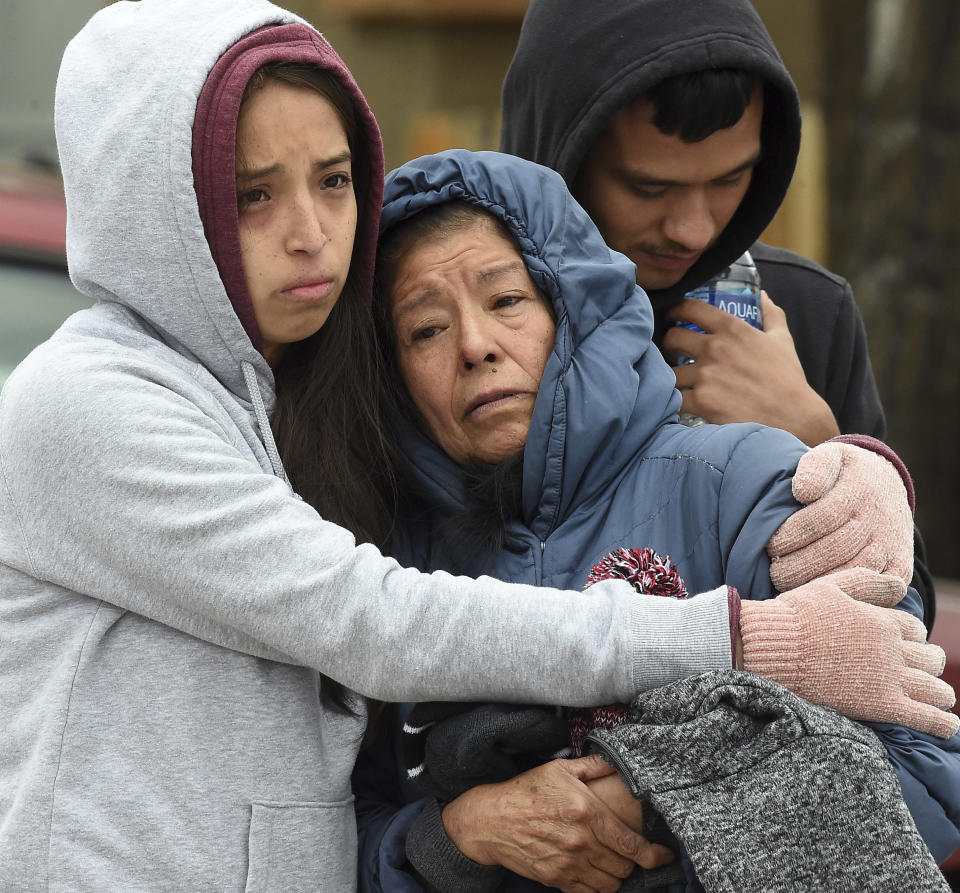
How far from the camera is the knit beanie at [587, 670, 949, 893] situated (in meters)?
1.72

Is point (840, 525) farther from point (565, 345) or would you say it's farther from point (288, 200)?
point (288, 200)

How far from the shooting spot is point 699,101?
8.48 feet

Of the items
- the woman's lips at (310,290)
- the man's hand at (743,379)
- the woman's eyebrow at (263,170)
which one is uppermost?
the woman's eyebrow at (263,170)

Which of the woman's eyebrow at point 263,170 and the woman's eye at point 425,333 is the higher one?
the woman's eyebrow at point 263,170

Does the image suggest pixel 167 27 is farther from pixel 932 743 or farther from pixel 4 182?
pixel 4 182

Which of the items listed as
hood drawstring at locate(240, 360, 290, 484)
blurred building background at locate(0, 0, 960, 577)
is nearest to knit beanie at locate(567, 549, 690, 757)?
hood drawstring at locate(240, 360, 290, 484)

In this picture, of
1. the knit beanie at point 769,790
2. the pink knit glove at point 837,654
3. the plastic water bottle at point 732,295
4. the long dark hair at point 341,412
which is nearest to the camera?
the knit beanie at point 769,790

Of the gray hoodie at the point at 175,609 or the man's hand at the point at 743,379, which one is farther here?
the man's hand at the point at 743,379

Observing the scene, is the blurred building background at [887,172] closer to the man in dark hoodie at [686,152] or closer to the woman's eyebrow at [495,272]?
the man in dark hoodie at [686,152]

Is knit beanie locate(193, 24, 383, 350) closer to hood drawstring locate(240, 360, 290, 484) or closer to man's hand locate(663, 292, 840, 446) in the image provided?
hood drawstring locate(240, 360, 290, 484)

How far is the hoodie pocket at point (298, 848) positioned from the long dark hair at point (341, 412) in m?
0.18

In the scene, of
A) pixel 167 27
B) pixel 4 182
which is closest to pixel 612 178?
pixel 167 27

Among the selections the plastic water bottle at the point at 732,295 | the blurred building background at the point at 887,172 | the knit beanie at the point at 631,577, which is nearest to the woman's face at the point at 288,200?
the knit beanie at the point at 631,577

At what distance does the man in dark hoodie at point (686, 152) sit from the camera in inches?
102
